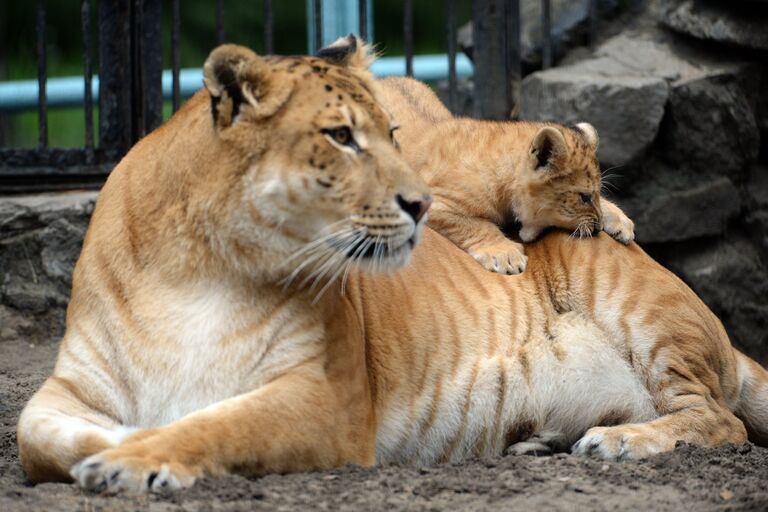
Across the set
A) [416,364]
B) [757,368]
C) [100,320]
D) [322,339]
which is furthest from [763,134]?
[100,320]

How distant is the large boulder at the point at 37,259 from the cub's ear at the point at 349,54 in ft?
8.47

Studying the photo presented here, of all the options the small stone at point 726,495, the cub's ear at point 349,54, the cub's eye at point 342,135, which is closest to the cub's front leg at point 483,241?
the cub's ear at point 349,54

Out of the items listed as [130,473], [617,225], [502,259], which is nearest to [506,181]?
[617,225]

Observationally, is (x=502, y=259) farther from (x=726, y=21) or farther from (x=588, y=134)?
(x=726, y=21)

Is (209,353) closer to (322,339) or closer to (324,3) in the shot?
(322,339)

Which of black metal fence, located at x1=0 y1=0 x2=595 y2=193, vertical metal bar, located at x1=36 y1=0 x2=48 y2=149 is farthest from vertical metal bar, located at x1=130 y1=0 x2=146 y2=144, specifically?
vertical metal bar, located at x1=36 y1=0 x2=48 y2=149

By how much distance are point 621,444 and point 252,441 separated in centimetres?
151

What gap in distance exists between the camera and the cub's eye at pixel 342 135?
3.76m

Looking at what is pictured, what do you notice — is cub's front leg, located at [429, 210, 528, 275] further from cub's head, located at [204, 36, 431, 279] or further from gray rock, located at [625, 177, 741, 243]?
gray rock, located at [625, 177, 741, 243]

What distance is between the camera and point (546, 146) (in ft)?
19.0

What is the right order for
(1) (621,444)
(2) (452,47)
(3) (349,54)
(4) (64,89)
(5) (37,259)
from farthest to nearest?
(4) (64,89) → (2) (452,47) → (5) (37,259) → (1) (621,444) → (3) (349,54)

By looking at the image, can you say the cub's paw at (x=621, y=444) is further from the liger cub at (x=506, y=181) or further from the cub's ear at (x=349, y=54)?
the cub's ear at (x=349, y=54)

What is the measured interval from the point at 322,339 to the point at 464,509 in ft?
2.68

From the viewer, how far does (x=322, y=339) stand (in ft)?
13.0
